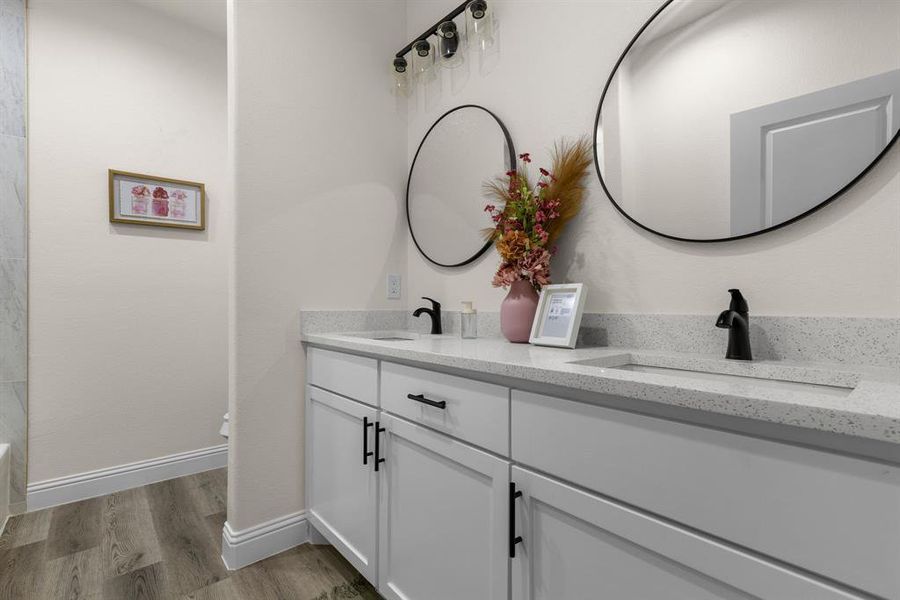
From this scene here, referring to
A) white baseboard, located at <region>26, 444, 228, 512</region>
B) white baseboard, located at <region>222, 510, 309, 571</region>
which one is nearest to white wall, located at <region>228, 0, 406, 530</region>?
white baseboard, located at <region>222, 510, 309, 571</region>

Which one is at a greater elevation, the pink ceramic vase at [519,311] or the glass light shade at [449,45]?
→ the glass light shade at [449,45]

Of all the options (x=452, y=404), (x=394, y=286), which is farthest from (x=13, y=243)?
(x=452, y=404)

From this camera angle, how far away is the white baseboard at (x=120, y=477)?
2080 millimetres

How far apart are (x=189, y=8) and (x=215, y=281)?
154 centimetres

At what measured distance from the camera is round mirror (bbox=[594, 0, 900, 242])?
91 cm

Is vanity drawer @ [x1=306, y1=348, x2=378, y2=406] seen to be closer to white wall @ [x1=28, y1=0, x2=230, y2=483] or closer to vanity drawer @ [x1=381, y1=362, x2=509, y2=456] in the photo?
vanity drawer @ [x1=381, y1=362, x2=509, y2=456]

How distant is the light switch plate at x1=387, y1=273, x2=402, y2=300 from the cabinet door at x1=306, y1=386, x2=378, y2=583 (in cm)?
59

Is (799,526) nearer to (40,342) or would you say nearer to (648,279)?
(648,279)

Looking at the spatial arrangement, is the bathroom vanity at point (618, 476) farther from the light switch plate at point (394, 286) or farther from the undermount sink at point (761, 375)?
the light switch plate at point (394, 286)

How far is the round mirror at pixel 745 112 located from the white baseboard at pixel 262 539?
5.67 feet

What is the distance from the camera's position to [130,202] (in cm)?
234

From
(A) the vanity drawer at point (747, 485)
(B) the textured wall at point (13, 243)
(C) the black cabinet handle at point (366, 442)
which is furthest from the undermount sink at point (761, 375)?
(B) the textured wall at point (13, 243)

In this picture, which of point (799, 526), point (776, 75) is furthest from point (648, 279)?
point (799, 526)

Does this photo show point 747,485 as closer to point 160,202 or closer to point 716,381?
point 716,381
